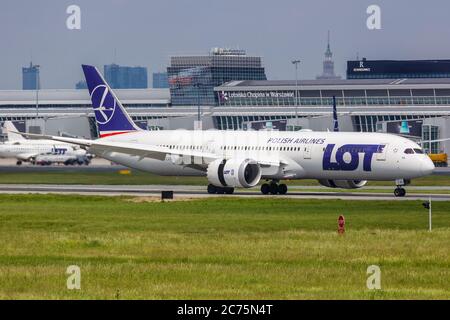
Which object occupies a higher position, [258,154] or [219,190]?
[258,154]

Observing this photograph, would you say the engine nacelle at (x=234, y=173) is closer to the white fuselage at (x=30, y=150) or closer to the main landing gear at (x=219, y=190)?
the main landing gear at (x=219, y=190)

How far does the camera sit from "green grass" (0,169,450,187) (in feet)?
297

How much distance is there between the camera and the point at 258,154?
78.4 m

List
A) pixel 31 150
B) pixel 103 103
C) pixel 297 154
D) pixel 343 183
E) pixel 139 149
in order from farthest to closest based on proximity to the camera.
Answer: pixel 31 150
pixel 103 103
pixel 139 149
pixel 343 183
pixel 297 154

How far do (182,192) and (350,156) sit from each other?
11349mm

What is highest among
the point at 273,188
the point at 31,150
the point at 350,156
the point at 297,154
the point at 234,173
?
the point at 31,150

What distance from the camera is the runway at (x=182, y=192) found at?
72062 mm

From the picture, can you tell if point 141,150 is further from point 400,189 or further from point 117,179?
point 400,189

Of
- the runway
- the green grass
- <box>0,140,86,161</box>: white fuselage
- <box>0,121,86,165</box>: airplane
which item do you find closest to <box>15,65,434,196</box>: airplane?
the runway

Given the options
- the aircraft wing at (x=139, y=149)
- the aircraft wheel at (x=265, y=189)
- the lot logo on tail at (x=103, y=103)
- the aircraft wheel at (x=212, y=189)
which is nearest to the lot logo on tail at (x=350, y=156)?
the aircraft wheel at (x=265, y=189)

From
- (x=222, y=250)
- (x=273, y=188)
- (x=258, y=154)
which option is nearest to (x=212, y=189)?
(x=273, y=188)

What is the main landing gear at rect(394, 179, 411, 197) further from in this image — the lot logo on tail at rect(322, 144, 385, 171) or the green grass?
the green grass

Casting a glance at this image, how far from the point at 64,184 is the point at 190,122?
9509cm

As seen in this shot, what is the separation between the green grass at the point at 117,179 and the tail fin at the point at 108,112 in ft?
19.3
